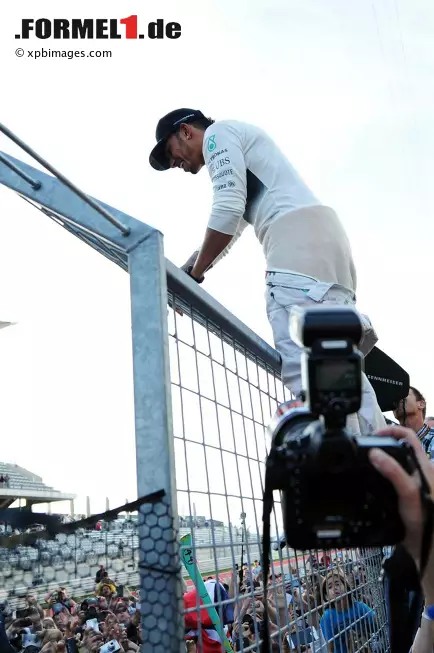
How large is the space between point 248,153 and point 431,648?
146 centimetres

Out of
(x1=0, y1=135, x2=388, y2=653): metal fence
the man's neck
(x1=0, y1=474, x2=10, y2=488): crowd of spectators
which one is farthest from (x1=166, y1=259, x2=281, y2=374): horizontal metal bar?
(x1=0, y1=474, x2=10, y2=488): crowd of spectators

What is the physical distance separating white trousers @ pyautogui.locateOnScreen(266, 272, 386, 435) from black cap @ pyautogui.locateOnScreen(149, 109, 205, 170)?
1.93 feet

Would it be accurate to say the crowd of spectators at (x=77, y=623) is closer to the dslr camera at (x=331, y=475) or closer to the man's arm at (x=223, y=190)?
the dslr camera at (x=331, y=475)

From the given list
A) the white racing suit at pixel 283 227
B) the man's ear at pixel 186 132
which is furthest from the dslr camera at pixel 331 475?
the man's ear at pixel 186 132

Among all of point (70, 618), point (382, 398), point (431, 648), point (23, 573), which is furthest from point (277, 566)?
point (70, 618)

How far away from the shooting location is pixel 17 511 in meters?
1.05

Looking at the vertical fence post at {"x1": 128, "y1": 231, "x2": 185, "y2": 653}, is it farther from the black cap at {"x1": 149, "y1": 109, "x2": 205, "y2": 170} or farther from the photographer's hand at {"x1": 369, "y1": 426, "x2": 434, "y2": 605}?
the black cap at {"x1": 149, "y1": 109, "x2": 205, "y2": 170}

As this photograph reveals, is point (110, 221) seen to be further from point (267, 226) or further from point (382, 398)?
point (382, 398)

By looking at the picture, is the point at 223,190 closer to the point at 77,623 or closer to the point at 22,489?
the point at 77,623

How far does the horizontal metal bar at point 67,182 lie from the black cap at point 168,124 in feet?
3.23

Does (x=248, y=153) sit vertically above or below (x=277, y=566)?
above

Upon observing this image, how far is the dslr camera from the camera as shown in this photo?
87 centimetres

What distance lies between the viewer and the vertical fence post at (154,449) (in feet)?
3.75

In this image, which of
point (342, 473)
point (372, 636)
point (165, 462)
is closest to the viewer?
point (342, 473)
